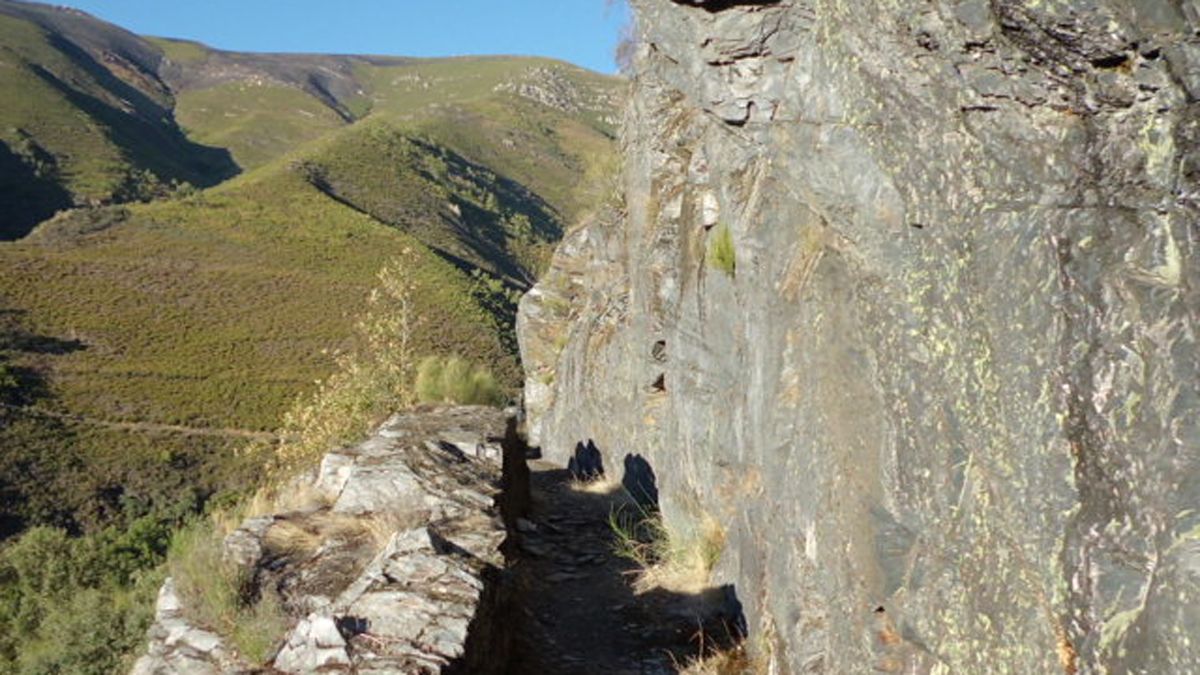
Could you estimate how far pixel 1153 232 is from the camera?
2.75 metres

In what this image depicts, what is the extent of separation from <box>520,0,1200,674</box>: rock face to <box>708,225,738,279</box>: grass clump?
0.46 metres

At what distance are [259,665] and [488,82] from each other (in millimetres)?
203074

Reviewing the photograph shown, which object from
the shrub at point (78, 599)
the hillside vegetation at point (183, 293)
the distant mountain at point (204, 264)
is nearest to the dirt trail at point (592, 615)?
the shrub at point (78, 599)

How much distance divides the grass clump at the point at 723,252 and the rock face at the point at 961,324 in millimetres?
461

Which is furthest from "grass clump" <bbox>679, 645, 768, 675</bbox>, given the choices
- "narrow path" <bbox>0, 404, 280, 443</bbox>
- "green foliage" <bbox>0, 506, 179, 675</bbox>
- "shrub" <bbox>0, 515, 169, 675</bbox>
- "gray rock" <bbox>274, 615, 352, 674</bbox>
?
"narrow path" <bbox>0, 404, 280, 443</bbox>

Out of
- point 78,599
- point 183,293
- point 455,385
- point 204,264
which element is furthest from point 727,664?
point 204,264

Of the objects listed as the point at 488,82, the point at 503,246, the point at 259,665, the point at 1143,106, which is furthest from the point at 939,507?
the point at 488,82

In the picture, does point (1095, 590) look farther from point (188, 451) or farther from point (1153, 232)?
point (188, 451)

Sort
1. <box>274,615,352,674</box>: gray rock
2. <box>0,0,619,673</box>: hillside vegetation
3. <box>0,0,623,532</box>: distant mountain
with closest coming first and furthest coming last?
<box>274,615,352,674</box>: gray rock, <box>0,0,619,673</box>: hillside vegetation, <box>0,0,623,532</box>: distant mountain

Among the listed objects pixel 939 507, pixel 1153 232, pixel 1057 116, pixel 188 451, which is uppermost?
pixel 1057 116

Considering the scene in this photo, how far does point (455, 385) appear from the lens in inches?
635

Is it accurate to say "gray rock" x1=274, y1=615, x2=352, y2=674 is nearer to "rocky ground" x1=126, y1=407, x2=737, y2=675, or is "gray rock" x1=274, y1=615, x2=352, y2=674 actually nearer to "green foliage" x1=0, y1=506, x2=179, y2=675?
"rocky ground" x1=126, y1=407, x2=737, y2=675

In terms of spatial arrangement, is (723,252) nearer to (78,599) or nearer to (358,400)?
(358,400)

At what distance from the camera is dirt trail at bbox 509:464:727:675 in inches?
271
